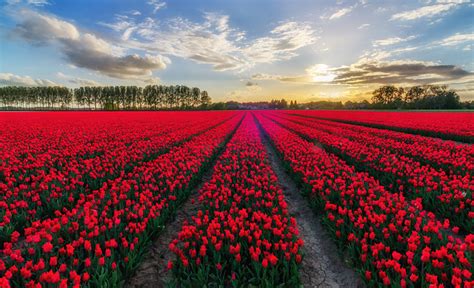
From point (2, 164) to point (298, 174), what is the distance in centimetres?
939

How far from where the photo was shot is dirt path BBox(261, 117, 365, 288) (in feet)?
13.7

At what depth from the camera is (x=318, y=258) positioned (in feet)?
15.9

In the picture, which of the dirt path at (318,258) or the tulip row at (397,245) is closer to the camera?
the tulip row at (397,245)

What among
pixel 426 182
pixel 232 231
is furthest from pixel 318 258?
pixel 426 182

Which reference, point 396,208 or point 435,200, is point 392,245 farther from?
point 435,200

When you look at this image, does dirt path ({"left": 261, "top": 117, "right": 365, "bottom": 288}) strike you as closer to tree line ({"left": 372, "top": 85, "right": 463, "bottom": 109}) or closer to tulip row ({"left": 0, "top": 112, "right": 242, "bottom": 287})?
tulip row ({"left": 0, "top": 112, "right": 242, "bottom": 287})

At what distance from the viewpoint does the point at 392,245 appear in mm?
4113

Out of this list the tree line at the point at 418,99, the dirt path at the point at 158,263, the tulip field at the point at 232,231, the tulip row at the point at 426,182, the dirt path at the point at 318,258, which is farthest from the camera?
the tree line at the point at 418,99

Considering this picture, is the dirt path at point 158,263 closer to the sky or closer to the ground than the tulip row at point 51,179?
closer to the ground

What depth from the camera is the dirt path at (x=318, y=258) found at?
4176mm

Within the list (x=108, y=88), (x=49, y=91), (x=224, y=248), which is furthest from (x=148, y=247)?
(x=49, y=91)

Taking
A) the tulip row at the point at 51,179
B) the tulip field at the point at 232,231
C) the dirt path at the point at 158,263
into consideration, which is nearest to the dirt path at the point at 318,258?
the tulip field at the point at 232,231

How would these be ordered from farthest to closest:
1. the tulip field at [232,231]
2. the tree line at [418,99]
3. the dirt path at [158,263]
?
the tree line at [418,99] → the dirt path at [158,263] → the tulip field at [232,231]

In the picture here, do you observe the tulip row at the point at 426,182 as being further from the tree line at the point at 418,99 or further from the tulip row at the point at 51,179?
the tree line at the point at 418,99
